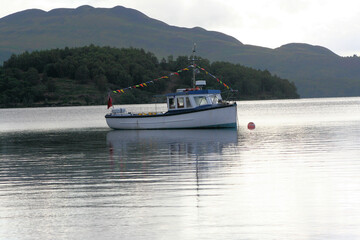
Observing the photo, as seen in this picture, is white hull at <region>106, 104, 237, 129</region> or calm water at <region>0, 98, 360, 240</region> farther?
white hull at <region>106, 104, 237, 129</region>

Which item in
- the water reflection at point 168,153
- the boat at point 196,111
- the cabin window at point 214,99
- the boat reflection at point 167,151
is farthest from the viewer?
the cabin window at point 214,99

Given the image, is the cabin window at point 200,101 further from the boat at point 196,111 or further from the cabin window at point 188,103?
the cabin window at point 188,103

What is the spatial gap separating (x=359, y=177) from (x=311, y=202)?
514cm

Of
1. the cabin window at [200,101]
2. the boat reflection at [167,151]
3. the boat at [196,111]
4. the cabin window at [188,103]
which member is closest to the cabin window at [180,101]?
the boat at [196,111]

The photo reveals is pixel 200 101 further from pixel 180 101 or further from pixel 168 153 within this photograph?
pixel 168 153

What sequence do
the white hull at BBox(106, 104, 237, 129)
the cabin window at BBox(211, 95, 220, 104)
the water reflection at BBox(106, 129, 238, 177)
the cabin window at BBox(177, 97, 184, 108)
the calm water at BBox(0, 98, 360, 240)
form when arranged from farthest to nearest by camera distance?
the cabin window at BBox(211, 95, 220, 104) → the white hull at BBox(106, 104, 237, 129) → the cabin window at BBox(177, 97, 184, 108) → the water reflection at BBox(106, 129, 238, 177) → the calm water at BBox(0, 98, 360, 240)

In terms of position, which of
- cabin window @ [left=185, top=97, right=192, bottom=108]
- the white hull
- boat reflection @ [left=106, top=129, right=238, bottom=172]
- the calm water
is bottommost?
boat reflection @ [left=106, top=129, right=238, bottom=172]

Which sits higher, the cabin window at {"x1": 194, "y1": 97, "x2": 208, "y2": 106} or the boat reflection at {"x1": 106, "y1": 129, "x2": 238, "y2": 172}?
the cabin window at {"x1": 194, "y1": 97, "x2": 208, "y2": 106}

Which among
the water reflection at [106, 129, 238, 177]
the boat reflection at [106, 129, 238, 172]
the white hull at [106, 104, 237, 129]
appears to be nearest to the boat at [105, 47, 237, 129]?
the white hull at [106, 104, 237, 129]

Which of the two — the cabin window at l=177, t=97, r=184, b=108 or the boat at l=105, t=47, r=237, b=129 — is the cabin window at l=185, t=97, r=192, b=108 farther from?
the cabin window at l=177, t=97, r=184, b=108

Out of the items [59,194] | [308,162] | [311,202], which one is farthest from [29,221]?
[308,162]

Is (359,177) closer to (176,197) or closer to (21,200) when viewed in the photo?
(176,197)

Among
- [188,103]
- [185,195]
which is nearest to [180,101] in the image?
[188,103]

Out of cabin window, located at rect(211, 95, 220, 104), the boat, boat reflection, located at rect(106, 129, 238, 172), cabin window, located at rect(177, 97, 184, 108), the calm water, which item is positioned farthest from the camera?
cabin window, located at rect(211, 95, 220, 104)
